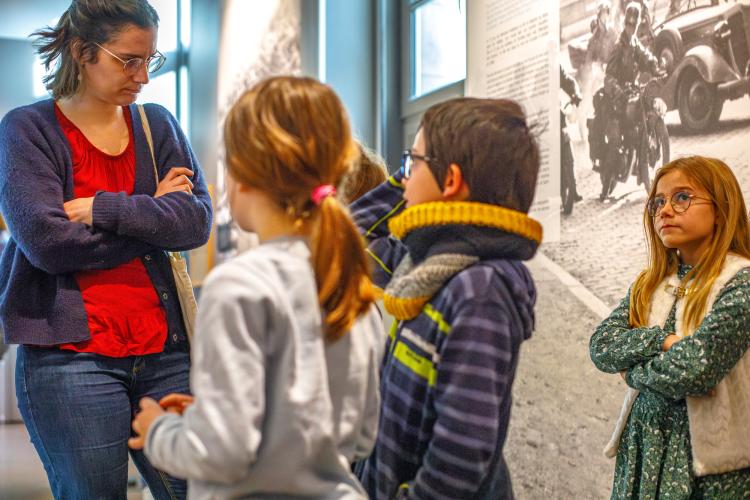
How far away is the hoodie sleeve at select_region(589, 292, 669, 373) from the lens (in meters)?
2.20

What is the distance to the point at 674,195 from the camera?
90.7 inches

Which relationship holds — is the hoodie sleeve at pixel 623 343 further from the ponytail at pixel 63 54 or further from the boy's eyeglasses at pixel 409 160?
the ponytail at pixel 63 54

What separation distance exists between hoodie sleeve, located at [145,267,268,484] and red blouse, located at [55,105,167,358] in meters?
0.80

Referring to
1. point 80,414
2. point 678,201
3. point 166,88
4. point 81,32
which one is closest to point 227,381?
point 80,414

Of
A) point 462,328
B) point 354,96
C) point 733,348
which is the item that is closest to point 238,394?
point 462,328

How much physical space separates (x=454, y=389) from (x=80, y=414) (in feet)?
2.92

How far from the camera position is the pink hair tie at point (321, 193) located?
129 centimetres

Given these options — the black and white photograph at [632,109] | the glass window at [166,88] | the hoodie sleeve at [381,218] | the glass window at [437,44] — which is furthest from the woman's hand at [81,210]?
the glass window at [166,88]

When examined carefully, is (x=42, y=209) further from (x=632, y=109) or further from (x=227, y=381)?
(x=632, y=109)

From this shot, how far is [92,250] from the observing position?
1.91 meters

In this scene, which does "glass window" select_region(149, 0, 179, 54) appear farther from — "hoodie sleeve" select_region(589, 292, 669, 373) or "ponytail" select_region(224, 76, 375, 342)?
"ponytail" select_region(224, 76, 375, 342)

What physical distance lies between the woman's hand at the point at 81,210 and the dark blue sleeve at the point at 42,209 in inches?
0.6

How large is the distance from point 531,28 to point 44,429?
2656mm

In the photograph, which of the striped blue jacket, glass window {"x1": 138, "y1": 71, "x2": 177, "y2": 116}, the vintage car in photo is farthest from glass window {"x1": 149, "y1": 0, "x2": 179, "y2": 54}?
the striped blue jacket
